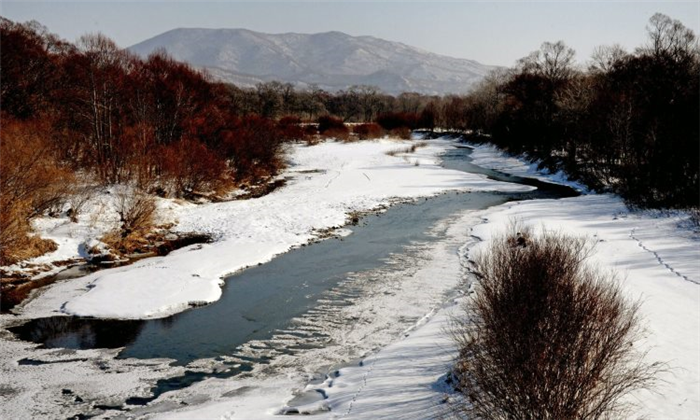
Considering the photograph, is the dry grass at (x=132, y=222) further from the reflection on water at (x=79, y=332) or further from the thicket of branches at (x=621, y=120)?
the thicket of branches at (x=621, y=120)

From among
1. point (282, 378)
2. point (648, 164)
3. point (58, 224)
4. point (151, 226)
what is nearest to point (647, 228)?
point (648, 164)

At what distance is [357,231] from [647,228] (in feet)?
40.4

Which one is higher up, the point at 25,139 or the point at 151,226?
the point at 25,139

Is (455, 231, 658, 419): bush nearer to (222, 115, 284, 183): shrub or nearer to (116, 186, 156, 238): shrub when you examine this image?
(116, 186, 156, 238): shrub

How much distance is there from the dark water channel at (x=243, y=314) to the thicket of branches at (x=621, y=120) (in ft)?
40.9

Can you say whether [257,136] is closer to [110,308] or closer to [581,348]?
[110,308]

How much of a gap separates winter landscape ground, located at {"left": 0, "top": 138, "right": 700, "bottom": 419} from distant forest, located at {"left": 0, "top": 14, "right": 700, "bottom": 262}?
2118 millimetres

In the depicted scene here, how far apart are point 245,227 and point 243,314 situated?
9.70 m

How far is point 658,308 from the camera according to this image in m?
11.7

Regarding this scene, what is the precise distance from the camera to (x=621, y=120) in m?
28.4

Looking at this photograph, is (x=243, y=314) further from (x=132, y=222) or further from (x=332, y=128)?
(x=332, y=128)

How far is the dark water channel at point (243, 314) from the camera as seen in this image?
10797 mm

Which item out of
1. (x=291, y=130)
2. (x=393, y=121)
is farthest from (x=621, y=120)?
(x=393, y=121)

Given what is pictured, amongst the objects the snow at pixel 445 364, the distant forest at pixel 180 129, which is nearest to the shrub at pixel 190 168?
the distant forest at pixel 180 129
